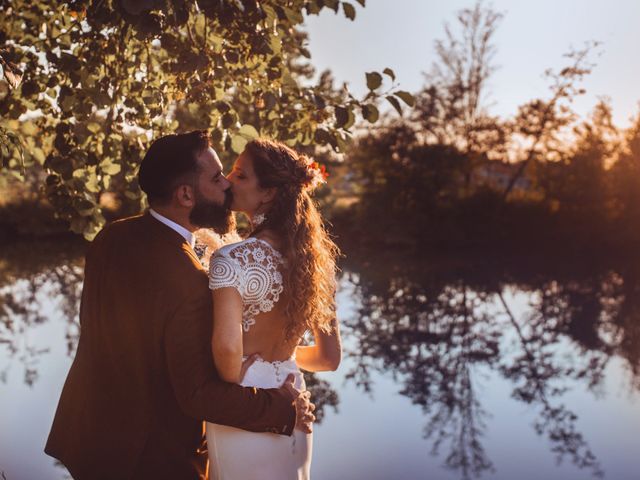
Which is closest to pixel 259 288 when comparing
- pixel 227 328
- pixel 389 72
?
→ pixel 227 328

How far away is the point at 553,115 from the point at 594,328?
13.4m

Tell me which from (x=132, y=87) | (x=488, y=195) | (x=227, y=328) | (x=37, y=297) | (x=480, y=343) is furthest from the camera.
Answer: (x=488, y=195)

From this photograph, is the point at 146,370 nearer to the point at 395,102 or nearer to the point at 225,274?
the point at 225,274

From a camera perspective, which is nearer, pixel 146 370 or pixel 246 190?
pixel 146 370

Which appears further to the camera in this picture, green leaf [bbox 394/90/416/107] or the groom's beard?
green leaf [bbox 394/90/416/107]

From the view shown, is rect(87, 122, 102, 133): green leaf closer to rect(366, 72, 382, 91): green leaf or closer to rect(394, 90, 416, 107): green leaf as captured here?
rect(366, 72, 382, 91): green leaf

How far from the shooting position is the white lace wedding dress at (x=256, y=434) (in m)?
2.40

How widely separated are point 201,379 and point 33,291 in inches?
595

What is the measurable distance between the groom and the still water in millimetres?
3961

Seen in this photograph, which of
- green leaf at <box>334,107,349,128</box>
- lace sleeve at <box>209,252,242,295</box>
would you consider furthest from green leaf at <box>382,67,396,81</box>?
lace sleeve at <box>209,252,242,295</box>

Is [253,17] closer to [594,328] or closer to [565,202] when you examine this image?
[594,328]

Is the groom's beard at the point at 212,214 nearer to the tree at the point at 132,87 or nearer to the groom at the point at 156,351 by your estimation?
the groom at the point at 156,351

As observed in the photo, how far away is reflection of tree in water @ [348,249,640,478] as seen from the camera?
299 inches

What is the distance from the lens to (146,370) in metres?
2.36
